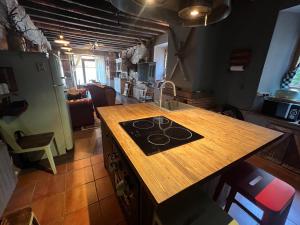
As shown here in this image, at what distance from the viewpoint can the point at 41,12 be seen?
2920 mm

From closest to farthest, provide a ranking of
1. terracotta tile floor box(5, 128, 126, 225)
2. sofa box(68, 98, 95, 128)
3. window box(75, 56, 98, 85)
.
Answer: terracotta tile floor box(5, 128, 126, 225), sofa box(68, 98, 95, 128), window box(75, 56, 98, 85)

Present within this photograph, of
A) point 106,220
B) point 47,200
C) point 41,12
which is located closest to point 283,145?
point 106,220

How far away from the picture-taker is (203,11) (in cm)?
96

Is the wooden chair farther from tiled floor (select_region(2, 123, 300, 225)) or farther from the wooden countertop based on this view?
the wooden countertop

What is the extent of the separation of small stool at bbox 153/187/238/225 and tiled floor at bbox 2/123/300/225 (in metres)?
0.81

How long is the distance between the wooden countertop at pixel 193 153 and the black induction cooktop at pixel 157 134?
41mm

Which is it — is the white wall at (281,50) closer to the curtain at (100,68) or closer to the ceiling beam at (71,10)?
the ceiling beam at (71,10)

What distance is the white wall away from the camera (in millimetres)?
2061

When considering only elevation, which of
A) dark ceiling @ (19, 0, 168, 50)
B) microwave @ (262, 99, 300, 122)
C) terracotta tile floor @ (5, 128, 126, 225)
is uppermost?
dark ceiling @ (19, 0, 168, 50)

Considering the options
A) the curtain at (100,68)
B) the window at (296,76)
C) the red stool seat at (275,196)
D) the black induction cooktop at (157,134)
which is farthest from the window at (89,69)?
the red stool seat at (275,196)

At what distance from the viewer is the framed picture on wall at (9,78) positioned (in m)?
1.47

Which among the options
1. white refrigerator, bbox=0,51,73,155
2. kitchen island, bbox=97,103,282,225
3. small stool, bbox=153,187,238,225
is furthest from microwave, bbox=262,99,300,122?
white refrigerator, bbox=0,51,73,155

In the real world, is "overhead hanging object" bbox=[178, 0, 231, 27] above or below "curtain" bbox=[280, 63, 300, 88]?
above

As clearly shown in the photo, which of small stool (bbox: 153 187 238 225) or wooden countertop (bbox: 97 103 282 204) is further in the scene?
small stool (bbox: 153 187 238 225)
